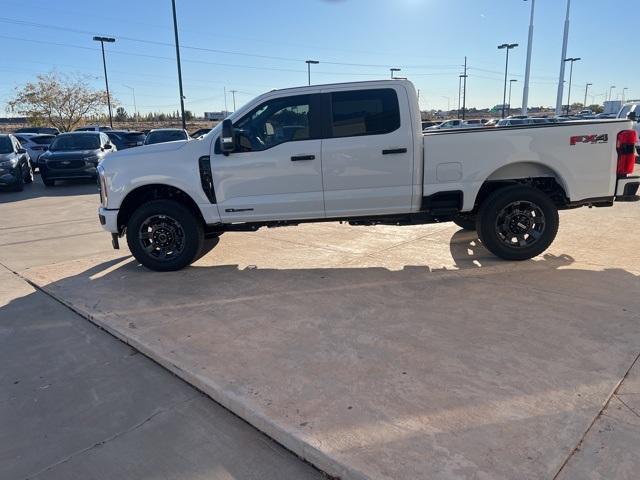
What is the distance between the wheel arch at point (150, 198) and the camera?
5992 millimetres

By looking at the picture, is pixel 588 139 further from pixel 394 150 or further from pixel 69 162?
pixel 69 162

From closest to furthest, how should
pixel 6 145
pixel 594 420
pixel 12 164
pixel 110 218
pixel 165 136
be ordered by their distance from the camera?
pixel 594 420 → pixel 110 218 → pixel 12 164 → pixel 6 145 → pixel 165 136

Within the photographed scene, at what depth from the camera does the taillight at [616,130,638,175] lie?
18.1 ft

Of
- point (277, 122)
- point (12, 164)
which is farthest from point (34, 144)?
point (277, 122)

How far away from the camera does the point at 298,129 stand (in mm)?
5668

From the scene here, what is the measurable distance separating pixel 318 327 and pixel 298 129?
8.29 ft

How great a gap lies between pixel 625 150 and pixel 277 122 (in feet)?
13.2

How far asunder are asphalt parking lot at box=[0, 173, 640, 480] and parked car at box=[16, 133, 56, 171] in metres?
15.9

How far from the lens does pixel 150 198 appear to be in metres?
6.16

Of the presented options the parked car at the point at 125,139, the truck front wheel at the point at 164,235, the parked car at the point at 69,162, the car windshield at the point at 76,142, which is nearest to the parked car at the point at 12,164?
the parked car at the point at 69,162

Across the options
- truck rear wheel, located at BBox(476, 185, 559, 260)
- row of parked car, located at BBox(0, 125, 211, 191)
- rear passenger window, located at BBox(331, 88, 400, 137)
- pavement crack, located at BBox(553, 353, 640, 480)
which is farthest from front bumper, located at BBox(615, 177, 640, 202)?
row of parked car, located at BBox(0, 125, 211, 191)

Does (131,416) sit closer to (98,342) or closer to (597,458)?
(98,342)

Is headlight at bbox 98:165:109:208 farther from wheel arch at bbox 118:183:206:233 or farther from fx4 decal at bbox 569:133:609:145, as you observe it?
fx4 decal at bbox 569:133:609:145

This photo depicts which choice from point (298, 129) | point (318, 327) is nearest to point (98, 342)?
point (318, 327)
